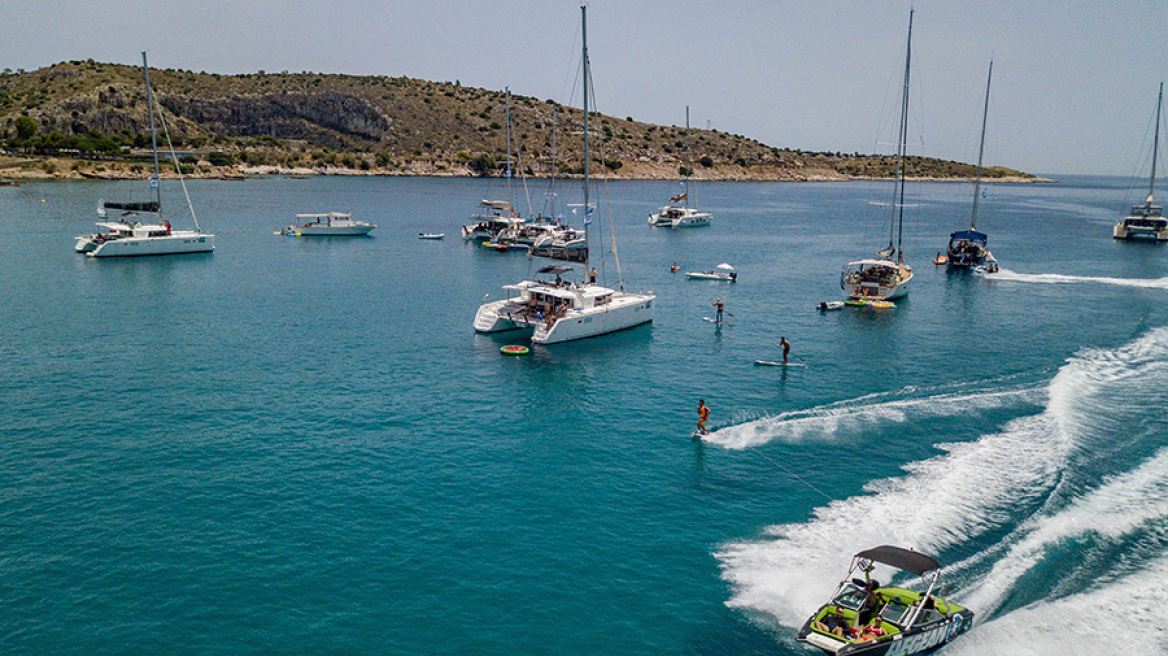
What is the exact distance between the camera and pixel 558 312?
5144 cm

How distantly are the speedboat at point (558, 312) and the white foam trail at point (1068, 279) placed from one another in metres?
49.6

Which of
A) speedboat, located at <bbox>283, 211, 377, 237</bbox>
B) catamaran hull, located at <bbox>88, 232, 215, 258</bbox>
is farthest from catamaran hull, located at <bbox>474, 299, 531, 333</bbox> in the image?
speedboat, located at <bbox>283, 211, 377, 237</bbox>

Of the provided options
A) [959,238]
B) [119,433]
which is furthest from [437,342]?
[959,238]

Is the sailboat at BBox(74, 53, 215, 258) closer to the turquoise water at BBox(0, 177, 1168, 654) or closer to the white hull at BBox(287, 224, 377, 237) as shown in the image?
the white hull at BBox(287, 224, 377, 237)

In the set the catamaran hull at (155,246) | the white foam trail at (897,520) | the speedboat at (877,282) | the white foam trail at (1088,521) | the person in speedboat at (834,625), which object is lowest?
the white foam trail at (1088,521)

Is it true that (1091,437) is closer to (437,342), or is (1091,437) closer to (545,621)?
(545,621)

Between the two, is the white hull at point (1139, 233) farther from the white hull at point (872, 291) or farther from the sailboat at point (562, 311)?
the sailboat at point (562, 311)

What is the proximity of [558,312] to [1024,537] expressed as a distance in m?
31.1

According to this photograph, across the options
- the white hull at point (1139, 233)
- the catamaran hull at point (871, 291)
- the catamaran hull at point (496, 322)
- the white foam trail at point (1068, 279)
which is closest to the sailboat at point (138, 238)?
the catamaran hull at point (496, 322)

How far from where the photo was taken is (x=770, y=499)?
2936 cm

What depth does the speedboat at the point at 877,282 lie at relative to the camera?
66500 millimetres

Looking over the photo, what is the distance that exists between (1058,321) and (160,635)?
6367 cm

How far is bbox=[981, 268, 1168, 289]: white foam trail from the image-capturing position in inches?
3088

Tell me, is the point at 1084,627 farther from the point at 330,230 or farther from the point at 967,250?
the point at 330,230
